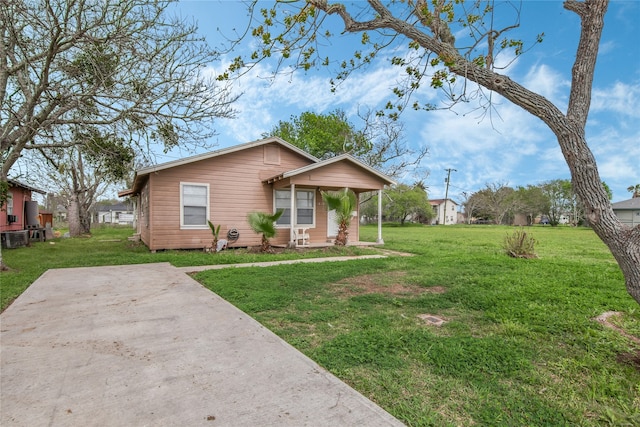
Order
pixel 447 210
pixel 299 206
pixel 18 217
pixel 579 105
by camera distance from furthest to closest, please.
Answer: pixel 447 210 → pixel 18 217 → pixel 299 206 → pixel 579 105

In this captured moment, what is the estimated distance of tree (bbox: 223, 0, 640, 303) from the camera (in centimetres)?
295

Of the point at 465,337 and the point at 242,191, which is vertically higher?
the point at 242,191

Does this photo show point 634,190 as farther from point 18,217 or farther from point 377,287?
point 18,217

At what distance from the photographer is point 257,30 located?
420 cm

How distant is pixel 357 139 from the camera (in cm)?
2603

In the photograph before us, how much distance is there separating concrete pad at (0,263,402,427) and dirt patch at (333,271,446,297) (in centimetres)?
215

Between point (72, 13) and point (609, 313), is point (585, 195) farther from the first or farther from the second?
point (72, 13)

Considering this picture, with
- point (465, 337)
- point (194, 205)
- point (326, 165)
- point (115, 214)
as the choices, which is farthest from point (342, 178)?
point (115, 214)

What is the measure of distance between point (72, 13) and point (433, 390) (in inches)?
372

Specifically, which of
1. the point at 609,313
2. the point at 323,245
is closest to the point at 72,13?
the point at 323,245

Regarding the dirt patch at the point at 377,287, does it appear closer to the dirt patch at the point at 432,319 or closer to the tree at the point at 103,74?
the dirt patch at the point at 432,319

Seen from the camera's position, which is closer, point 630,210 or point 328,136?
point 328,136

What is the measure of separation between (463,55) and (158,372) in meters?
4.38

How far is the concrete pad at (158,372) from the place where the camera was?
215 cm
